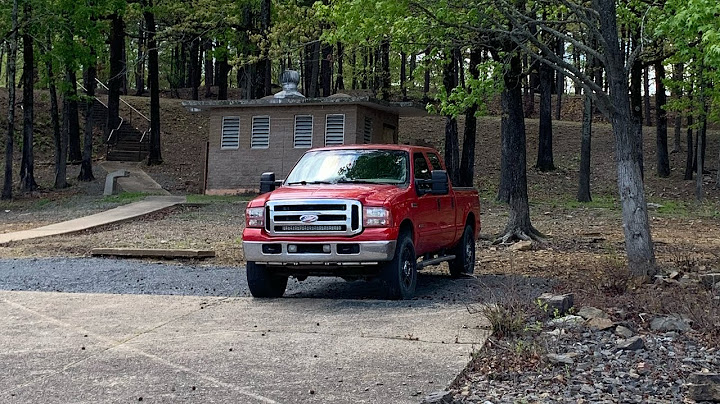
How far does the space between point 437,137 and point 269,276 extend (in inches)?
1292

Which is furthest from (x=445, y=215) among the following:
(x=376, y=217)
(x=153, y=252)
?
(x=153, y=252)

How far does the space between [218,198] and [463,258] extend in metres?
17.3

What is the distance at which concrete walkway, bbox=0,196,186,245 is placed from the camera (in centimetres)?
2014

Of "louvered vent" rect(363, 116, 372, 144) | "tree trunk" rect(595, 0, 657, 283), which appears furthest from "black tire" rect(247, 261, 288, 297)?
"louvered vent" rect(363, 116, 372, 144)

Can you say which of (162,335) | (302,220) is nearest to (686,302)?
(302,220)

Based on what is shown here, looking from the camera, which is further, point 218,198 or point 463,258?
point 218,198

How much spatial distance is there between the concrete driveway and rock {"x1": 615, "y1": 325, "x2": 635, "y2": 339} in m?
1.24

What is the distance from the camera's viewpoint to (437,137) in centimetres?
4284

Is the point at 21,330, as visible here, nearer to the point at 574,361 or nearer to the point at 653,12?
the point at 574,361

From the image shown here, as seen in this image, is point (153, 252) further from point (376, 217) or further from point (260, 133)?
point (260, 133)

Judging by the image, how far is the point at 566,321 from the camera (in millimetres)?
8258

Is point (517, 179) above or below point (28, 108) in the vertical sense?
below

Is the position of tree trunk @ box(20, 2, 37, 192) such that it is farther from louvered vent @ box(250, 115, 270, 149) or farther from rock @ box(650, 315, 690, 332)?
rock @ box(650, 315, 690, 332)

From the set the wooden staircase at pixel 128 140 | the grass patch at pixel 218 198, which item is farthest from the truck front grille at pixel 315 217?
the wooden staircase at pixel 128 140
